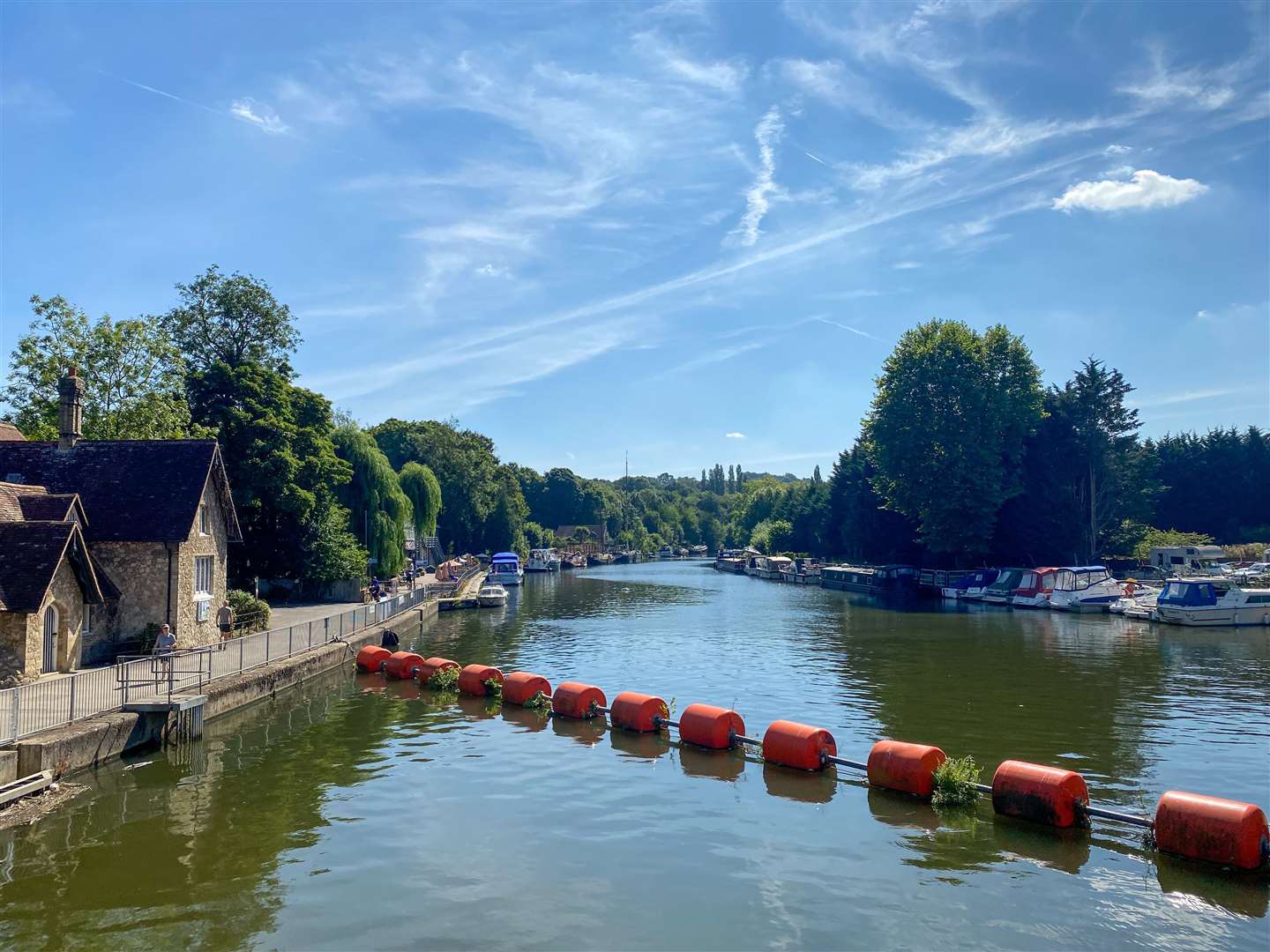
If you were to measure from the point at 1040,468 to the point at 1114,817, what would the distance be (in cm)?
6822

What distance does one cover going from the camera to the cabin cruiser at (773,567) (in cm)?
11231

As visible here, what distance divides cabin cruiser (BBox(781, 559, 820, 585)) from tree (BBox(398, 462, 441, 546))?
4340cm

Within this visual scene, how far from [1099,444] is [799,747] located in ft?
227

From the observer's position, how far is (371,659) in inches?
1448

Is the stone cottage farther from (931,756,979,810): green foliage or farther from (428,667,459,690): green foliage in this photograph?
(931,756,979,810): green foliage

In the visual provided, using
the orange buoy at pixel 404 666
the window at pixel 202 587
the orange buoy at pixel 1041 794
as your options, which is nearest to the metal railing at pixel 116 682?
the window at pixel 202 587

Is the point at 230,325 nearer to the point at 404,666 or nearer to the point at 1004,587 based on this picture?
the point at 404,666

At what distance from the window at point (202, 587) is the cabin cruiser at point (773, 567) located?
8292 centimetres

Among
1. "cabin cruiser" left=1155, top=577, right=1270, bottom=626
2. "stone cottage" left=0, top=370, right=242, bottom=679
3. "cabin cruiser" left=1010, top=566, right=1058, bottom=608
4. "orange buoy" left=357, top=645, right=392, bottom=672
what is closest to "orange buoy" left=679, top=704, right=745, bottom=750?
"orange buoy" left=357, top=645, right=392, bottom=672

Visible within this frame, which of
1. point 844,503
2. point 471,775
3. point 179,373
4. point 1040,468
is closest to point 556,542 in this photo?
point 844,503

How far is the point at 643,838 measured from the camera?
1642 cm

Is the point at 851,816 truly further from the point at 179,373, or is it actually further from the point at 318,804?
the point at 179,373

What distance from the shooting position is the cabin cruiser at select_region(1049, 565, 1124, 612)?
59.8 m

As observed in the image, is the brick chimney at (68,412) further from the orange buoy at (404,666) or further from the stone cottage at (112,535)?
the orange buoy at (404,666)
